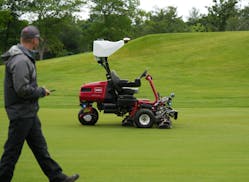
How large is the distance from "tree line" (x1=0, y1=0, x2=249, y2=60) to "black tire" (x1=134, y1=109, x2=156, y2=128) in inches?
2328

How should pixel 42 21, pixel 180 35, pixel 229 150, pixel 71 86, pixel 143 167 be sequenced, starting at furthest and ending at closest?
pixel 42 21 → pixel 180 35 → pixel 71 86 → pixel 229 150 → pixel 143 167

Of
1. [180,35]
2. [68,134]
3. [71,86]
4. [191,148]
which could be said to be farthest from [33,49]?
[180,35]

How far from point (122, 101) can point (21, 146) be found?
7.75 meters

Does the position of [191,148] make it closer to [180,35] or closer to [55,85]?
[55,85]

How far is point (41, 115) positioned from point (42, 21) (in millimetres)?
66462

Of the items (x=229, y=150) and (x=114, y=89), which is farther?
(x=114, y=89)

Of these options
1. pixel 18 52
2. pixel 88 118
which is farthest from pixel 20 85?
pixel 88 118

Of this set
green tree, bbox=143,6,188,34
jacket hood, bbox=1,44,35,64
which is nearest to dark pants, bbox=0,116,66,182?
jacket hood, bbox=1,44,35,64

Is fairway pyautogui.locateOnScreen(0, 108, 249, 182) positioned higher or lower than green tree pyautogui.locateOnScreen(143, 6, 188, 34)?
lower

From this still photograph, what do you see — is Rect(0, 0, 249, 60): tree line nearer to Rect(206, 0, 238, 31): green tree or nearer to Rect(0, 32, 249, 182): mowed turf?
Rect(206, 0, 238, 31): green tree

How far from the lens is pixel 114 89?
15.2m

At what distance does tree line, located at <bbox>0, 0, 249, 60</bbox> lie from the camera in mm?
79625

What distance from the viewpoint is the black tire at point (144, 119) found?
1470cm

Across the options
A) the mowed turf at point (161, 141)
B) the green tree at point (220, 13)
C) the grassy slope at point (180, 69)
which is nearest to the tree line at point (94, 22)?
the green tree at point (220, 13)
